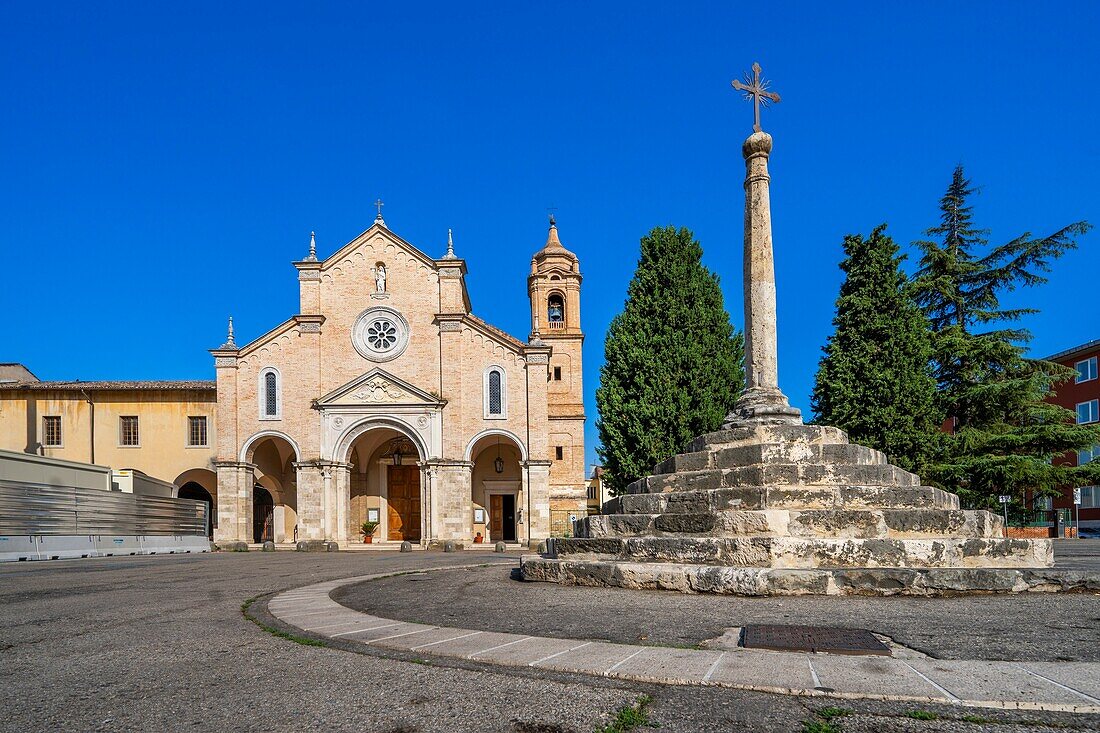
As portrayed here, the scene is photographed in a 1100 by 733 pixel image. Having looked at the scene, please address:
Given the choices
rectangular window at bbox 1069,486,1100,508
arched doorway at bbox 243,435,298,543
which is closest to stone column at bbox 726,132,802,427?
arched doorway at bbox 243,435,298,543

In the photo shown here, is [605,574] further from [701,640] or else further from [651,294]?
[651,294]

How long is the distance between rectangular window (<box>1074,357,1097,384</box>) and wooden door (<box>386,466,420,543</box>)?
3515 cm

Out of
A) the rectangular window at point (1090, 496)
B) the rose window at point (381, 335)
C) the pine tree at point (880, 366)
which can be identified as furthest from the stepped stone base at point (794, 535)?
the rectangular window at point (1090, 496)

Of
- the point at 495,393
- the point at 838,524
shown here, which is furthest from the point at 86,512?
the point at 838,524

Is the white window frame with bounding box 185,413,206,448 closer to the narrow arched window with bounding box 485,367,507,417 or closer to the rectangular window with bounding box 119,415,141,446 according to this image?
the rectangular window with bounding box 119,415,141,446

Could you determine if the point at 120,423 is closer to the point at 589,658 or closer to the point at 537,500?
the point at 537,500

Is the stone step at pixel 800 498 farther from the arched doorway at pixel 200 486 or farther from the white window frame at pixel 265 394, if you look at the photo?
the arched doorway at pixel 200 486

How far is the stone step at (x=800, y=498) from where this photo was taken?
997 centimetres

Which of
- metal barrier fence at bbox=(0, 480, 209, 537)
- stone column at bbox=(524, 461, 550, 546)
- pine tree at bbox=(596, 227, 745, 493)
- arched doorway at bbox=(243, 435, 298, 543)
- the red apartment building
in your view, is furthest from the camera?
the red apartment building

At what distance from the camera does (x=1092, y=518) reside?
40031 millimetres

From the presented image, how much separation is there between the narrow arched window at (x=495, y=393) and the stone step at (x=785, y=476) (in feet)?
73.0

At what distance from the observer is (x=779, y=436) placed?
1111cm

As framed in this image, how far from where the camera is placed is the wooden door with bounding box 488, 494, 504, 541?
36.5 meters

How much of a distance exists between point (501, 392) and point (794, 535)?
81.3 ft
